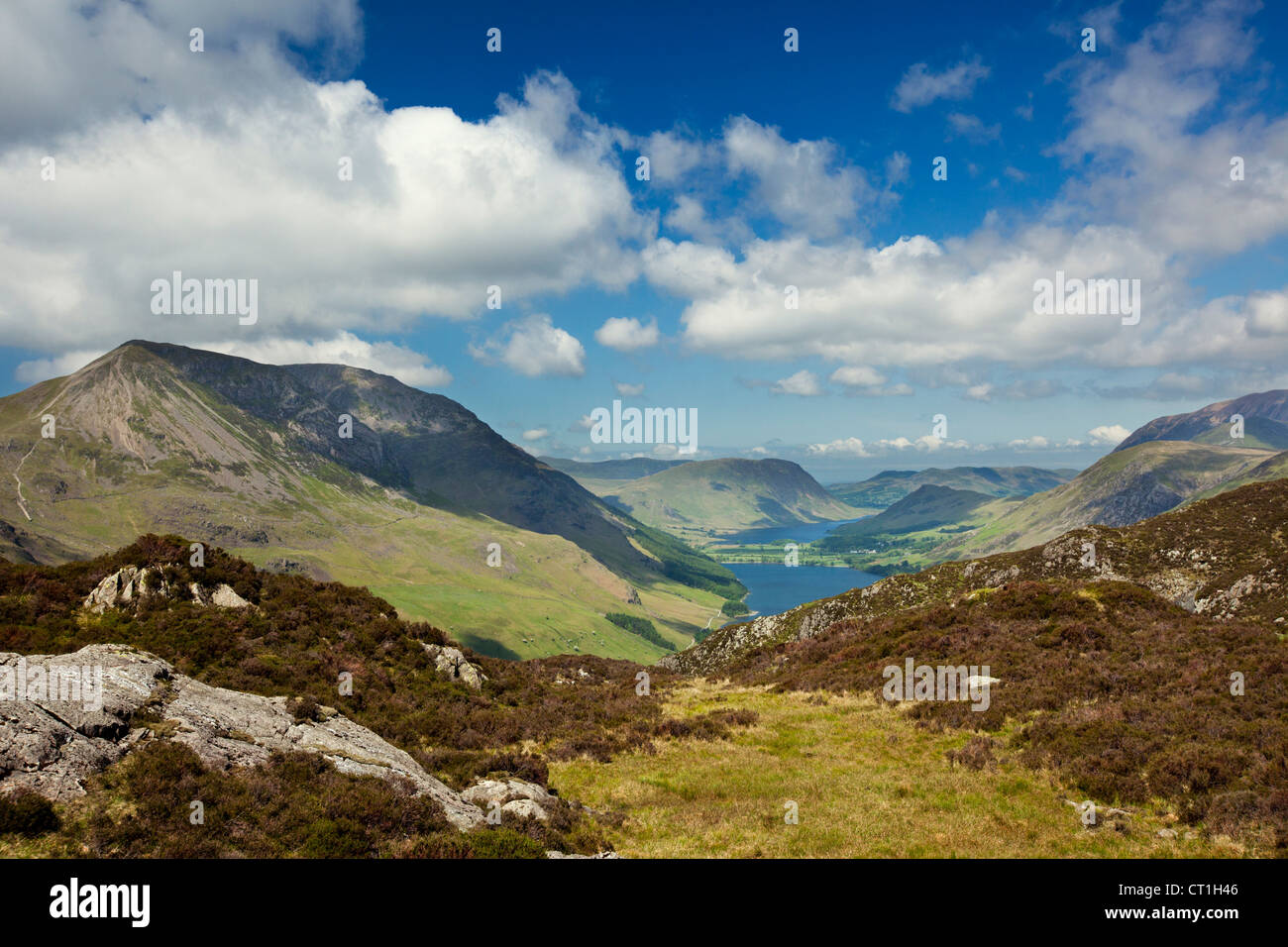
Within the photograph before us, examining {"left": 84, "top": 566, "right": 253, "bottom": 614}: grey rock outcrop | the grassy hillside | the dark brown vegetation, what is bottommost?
the grassy hillside

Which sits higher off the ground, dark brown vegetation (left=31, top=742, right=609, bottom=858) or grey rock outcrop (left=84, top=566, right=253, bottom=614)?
grey rock outcrop (left=84, top=566, right=253, bottom=614)

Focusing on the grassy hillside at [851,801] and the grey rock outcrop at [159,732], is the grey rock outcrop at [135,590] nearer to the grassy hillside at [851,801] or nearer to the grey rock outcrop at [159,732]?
the grey rock outcrop at [159,732]

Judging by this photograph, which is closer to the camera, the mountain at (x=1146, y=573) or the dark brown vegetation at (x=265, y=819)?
the dark brown vegetation at (x=265, y=819)

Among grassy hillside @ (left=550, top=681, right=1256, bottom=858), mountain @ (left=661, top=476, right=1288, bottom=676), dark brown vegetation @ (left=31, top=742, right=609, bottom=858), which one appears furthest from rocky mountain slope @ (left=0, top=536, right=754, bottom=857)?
mountain @ (left=661, top=476, right=1288, bottom=676)

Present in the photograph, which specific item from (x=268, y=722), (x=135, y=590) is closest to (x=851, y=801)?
(x=268, y=722)

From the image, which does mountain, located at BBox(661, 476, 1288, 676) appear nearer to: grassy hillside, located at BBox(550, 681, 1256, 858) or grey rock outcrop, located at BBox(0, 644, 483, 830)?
grassy hillside, located at BBox(550, 681, 1256, 858)

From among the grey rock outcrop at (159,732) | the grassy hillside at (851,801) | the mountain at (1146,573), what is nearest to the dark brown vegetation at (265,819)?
the grey rock outcrop at (159,732)
